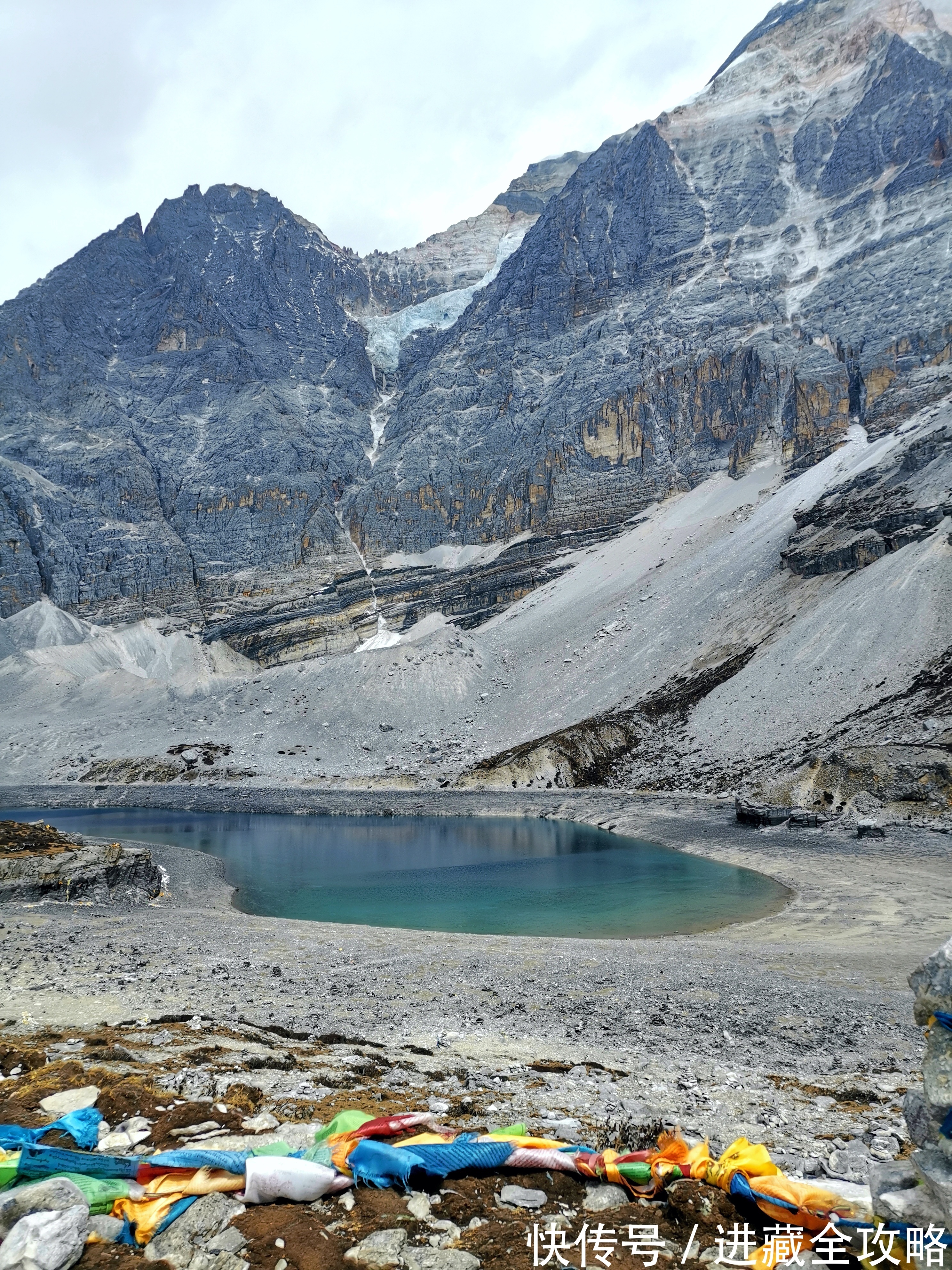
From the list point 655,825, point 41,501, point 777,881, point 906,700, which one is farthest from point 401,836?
point 41,501

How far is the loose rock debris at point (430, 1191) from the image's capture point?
14.0 ft

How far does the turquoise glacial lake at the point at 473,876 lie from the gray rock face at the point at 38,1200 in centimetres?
2071

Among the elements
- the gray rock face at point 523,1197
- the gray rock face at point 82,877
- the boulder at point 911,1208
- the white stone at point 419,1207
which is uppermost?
the boulder at point 911,1208

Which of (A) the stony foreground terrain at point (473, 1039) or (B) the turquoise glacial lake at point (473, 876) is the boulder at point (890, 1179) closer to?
(A) the stony foreground terrain at point (473, 1039)

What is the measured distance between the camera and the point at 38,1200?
4465mm

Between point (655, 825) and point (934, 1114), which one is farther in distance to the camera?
point (655, 825)

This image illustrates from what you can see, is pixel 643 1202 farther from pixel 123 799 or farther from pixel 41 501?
pixel 41 501

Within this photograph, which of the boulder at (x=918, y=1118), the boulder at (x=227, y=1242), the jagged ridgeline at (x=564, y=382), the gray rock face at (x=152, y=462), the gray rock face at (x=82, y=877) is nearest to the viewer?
the boulder at (x=227, y=1242)

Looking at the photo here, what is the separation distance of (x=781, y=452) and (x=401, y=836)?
103 meters

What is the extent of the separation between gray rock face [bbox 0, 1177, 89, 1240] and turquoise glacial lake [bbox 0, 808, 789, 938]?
20.7m

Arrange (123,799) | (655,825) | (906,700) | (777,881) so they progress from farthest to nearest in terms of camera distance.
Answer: (123,799) → (906,700) → (655,825) → (777,881)

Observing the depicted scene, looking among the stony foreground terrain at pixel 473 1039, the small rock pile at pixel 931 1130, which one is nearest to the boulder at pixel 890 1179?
the small rock pile at pixel 931 1130

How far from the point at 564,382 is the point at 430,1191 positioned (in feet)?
556

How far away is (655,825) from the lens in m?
48.4
